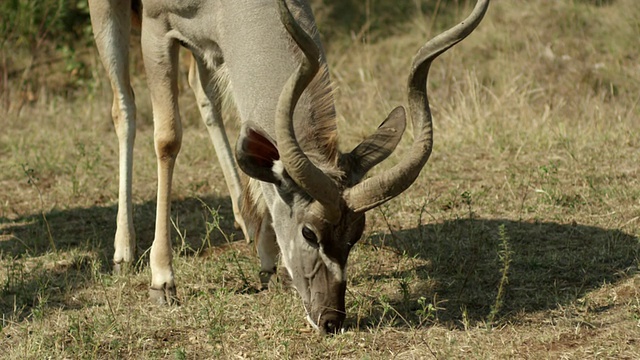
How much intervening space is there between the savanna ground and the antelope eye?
1.57 ft

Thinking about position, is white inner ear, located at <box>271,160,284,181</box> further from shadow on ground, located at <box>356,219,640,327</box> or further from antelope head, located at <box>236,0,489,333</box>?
shadow on ground, located at <box>356,219,640,327</box>

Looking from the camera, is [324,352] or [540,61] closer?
[324,352]

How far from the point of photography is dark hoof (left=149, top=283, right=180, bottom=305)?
5.45 m

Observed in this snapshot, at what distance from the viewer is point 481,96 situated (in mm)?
9445

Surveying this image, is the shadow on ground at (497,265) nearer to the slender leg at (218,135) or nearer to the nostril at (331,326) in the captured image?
the nostril at (331,326)

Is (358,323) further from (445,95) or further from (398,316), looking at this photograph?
(445,95)

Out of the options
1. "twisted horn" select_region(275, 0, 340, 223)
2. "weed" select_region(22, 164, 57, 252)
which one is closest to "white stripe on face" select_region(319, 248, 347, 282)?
"twisted horn" select_region(275, 0, 340, 223)

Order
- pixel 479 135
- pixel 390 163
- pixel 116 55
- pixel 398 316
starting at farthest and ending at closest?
pixel 479 135 < pixel 390 163 < pixel 116 55 < pixel 398 316

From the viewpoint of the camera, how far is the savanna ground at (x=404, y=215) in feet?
15.8

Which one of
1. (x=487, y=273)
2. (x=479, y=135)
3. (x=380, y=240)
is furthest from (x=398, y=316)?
(x=479, y=135)

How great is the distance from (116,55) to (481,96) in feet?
14.1

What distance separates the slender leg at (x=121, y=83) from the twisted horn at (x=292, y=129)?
7.01 feet

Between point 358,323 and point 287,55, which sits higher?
point 287,55

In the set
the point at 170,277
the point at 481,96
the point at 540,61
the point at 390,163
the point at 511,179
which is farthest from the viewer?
the point at 540,61
